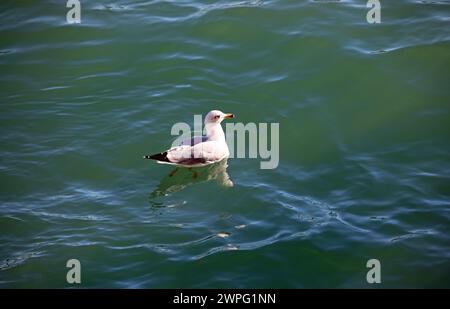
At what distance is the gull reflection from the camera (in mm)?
11711

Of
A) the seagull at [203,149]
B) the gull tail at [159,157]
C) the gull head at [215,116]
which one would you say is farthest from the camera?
the gull head at [215,116]

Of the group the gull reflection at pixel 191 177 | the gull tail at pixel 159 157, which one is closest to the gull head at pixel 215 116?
the gull reflection at pixel 191 177

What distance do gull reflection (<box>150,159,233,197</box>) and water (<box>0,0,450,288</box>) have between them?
4 cm

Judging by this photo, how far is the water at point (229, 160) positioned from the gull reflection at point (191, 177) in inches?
1.5

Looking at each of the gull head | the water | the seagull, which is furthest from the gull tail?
the gull head

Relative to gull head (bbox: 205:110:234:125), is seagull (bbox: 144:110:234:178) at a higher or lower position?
lower

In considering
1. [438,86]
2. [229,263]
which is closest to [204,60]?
[438,86]

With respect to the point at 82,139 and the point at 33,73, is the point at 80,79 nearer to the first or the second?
the point at 33,73

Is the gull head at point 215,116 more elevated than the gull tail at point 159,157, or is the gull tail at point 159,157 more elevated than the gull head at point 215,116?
the gull head at point 215,116

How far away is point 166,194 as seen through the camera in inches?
454

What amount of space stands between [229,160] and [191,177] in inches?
32.9

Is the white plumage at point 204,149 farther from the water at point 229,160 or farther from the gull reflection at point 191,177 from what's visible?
the water at point 229,160

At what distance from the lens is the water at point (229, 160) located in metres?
10.1

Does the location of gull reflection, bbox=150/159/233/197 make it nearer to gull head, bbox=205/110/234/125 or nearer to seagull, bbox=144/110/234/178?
seagull, bbox=144/110/234/178
